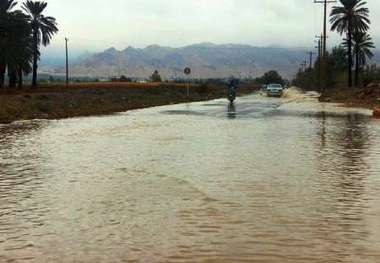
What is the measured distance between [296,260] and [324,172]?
6.15 metres

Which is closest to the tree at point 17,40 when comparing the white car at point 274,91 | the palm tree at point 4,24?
the palm tree at point 4,24

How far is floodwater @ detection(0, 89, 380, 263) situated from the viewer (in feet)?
22.3

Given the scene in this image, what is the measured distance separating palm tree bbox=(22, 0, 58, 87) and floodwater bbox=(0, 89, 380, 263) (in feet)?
196

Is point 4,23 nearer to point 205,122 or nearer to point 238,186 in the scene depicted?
point 205,122

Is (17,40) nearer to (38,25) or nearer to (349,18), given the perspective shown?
(38,25)

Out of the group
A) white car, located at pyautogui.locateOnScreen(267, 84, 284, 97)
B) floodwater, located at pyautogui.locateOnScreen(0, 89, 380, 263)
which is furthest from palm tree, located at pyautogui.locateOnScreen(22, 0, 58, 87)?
floodwater, located at pyautogui.locateOnScreen(0, 89, 380, 263)

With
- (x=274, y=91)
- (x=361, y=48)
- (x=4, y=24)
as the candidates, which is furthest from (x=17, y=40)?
(x=361, y=48)

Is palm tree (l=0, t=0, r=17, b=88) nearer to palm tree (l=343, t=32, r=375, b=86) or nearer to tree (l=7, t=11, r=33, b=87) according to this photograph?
tree (l=7, t=11, r=33, b=87)

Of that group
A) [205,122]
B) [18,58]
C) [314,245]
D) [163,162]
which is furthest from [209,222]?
[18,58]

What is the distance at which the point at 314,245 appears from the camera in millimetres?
6914

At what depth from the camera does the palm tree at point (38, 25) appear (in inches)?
2953

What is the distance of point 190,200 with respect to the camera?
9.50m

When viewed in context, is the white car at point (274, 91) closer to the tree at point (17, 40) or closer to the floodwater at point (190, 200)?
the tree at point (17, 40)

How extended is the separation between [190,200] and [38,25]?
232ft
